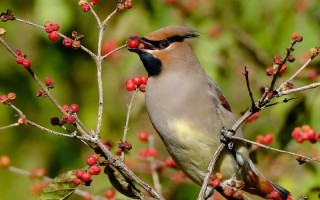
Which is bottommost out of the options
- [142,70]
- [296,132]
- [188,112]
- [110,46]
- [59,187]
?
[296,132]

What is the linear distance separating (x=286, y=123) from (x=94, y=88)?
219 centimetres

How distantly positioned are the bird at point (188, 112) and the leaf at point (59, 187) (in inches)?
→ 36.6

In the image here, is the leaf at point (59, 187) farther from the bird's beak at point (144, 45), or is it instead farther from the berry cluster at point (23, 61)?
the bird's beak at point (144, 45)

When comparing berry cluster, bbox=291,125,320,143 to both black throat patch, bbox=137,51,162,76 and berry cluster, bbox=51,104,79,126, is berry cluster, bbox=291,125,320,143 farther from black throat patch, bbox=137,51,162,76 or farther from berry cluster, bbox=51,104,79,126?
berry cluster, bbox=51,104,79,126

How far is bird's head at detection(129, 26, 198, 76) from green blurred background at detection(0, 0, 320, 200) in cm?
16

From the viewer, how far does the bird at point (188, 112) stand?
12.5 feet

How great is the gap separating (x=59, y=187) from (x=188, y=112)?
3.51ft

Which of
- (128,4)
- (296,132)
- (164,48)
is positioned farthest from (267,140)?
(128,4)

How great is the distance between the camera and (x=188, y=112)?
3859 mm

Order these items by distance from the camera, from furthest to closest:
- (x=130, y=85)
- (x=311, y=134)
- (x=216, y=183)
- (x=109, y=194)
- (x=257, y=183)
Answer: (x=257, y=183) < (x=109, y=194) < (x=311, y=134) < (x=130, y=85) < (x=216, y=183)

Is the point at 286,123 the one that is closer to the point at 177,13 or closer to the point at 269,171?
the point at 269,171

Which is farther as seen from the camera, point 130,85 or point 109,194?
point 109,194

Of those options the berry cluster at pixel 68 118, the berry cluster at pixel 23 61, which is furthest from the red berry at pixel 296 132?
the berry cluster at pixel 23 61

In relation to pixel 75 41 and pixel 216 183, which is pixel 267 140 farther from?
pixel 75 41
